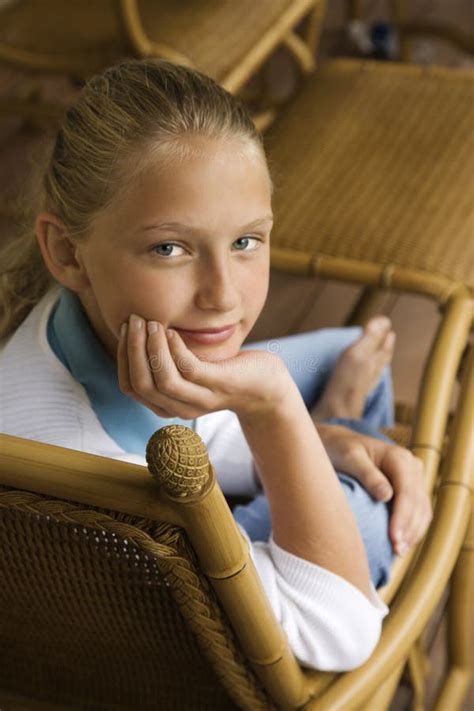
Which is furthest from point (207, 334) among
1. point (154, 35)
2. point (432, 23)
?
point (432, 23)

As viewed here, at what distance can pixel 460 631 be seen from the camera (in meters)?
1.22

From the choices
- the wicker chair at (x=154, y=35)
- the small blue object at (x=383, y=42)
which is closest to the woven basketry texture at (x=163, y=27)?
the wicker chair at (x=154, y=35)

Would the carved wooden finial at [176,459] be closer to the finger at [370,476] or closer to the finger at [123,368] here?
the finger at [123,368]

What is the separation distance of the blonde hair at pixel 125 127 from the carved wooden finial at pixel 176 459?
27 cm

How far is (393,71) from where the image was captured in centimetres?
169

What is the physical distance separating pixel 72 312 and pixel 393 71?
105cm

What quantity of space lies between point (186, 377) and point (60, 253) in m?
0.21

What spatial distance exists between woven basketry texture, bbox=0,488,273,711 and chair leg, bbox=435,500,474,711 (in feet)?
1.35

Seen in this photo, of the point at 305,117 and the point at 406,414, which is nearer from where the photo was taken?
the point at 406,414

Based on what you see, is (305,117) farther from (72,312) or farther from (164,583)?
(164,583)

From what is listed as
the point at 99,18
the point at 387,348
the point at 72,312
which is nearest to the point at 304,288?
the point at 99,18

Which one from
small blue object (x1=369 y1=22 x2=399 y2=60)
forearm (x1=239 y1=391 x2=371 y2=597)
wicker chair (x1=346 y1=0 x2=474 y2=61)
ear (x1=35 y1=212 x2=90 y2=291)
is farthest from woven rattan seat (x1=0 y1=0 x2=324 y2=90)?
forearm (x1=239 y1=391 x2=371 y2=597)

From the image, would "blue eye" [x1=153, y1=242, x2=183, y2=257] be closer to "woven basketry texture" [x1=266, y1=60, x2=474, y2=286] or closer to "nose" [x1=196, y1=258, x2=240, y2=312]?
→ "nose" [x1=196, y1=258, x2=240, y2=312]

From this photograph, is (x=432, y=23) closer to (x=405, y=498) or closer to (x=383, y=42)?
(x=383, y=42)
